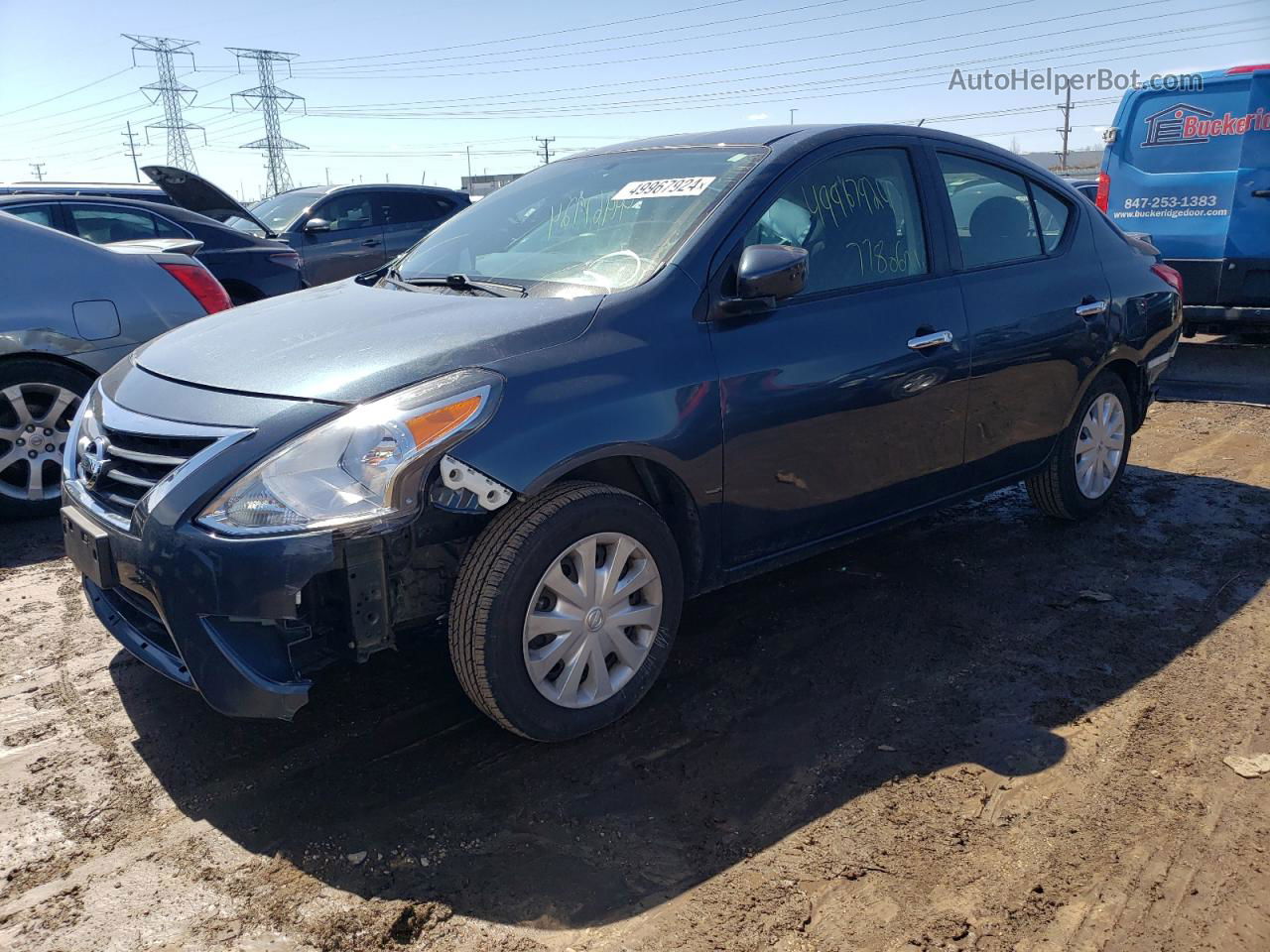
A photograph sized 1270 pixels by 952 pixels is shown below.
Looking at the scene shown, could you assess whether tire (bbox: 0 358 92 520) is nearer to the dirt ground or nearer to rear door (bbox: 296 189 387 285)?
the dirt ground

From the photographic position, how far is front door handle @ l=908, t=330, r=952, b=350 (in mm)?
3775

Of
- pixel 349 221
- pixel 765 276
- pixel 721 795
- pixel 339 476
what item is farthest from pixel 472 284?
pixel 349 221

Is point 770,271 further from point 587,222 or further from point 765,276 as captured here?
point 587,222

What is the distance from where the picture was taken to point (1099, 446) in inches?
196

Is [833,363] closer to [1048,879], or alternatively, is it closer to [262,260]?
[1048,879]

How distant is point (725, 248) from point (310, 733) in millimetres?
1987

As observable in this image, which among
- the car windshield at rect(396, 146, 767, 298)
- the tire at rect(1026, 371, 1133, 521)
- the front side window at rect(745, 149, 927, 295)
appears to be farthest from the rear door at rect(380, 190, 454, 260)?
the front side window at rect(745, 149, 927, 295)

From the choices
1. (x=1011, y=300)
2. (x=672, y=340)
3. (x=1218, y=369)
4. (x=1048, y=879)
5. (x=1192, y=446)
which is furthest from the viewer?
(x=1218, y=369)

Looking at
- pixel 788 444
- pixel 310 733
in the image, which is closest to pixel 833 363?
pixel 788 444

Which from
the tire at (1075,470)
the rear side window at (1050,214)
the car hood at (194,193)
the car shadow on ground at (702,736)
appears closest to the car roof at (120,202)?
the car hood at (194,193)

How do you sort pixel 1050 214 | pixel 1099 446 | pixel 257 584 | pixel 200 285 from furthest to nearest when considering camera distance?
1. pixel 200 285
2. pixel 1099 446
3. pixel 1050 214
4. pixel 257 584

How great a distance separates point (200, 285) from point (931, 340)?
3.77 meters

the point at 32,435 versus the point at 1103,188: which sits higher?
the point at 1103,188

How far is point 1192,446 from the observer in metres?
6.48
